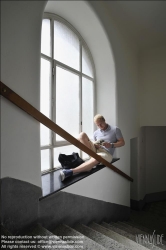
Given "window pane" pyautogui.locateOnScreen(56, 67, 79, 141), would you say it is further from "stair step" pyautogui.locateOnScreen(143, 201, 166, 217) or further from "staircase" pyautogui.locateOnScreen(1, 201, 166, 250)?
"stair step" pyautogui.locateOnScreen(143, 201, 166, 217)

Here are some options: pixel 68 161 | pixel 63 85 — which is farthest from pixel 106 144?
pixel 63 85

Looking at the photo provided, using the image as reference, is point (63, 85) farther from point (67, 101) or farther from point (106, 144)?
point (106, 144)

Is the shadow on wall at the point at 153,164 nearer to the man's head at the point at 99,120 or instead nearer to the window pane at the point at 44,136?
the man's head at the point at 99,120

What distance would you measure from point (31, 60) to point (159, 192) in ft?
18.4

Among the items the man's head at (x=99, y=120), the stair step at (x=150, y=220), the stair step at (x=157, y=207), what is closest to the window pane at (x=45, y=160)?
the man's head at (x=99, y=120)

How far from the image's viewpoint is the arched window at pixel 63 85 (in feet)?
7.54

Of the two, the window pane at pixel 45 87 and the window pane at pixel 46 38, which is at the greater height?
the window pane at pixel 46 38

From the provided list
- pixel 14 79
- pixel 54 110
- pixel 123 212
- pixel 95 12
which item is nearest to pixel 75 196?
pixel 54 110

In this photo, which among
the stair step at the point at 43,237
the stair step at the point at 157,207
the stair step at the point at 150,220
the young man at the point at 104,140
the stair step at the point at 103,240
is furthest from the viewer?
the stair step at the point at 157,207

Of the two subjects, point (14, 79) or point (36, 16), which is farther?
point (36, 16)

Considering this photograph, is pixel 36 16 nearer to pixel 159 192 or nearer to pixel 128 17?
pixel 128 17

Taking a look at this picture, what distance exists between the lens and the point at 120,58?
330 centimetres

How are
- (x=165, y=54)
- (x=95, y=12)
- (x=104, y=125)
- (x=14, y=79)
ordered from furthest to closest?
1. (x=165, y=54)
2. (x=104, y=125)
3. (x=95, y=12)
4. (x=14, y=79)

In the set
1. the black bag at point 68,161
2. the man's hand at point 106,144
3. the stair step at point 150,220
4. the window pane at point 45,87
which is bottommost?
the stair step at point 150,220
